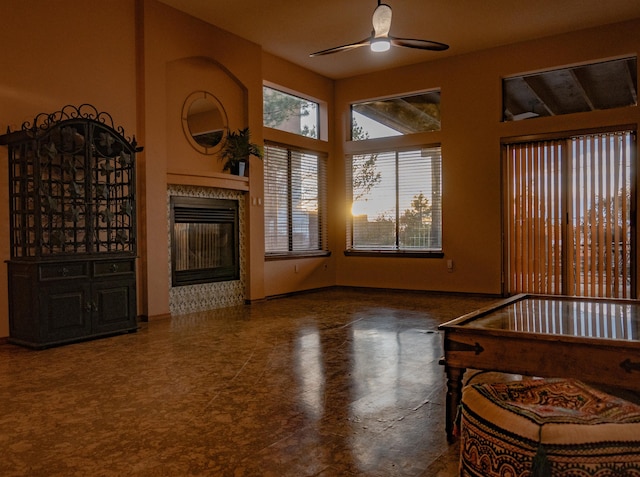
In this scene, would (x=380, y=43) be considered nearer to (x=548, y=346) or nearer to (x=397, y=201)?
(x=548, y=346)

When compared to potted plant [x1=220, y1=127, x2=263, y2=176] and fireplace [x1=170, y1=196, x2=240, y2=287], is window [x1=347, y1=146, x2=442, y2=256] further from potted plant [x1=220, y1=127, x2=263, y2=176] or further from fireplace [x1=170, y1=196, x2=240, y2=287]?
fireplace [x1=170, y1=196, x2=240, y2=287]

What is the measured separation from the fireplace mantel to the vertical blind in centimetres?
400

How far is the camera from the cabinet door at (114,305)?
4934mm

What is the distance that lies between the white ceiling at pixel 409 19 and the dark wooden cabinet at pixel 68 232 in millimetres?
2240

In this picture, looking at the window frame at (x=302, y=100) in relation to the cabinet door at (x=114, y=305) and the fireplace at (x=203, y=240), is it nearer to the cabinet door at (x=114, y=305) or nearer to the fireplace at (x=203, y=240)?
the fireplace at (x=203, y=240)

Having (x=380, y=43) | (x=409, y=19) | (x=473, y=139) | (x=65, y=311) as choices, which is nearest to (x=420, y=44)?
(x=380, y=43)

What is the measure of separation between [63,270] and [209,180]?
2399 millimetres

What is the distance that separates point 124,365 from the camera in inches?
155

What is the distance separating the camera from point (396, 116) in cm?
866

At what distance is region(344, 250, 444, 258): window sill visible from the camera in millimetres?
8195

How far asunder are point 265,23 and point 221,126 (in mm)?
1488

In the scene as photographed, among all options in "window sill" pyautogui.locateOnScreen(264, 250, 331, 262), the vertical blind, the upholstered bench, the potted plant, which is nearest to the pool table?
the upholstered bench

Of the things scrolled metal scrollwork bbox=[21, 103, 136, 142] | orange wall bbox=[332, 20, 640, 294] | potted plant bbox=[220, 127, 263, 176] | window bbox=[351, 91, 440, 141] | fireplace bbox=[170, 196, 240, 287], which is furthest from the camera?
window bbox=[351, 91, 440, 141]

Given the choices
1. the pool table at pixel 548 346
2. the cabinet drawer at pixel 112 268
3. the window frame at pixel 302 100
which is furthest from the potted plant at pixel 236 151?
the pool table at pixel 548 346
